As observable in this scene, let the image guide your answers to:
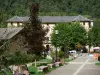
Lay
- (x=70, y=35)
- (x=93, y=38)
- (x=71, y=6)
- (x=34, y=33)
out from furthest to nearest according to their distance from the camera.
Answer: (x=71, y=6), (x=93, y=38), (x=70, y=35), (x=34, y=33)

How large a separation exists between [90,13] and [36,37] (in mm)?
127753

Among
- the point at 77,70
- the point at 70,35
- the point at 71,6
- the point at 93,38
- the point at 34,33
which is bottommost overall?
the point at 77,70

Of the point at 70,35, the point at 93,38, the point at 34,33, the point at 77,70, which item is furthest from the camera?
the point at 93,38

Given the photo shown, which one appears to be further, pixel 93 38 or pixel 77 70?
pixel 93 38

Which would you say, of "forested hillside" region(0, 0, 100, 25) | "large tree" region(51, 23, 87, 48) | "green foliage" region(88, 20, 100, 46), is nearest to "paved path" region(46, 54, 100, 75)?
"large tree" region(51, 23, 87, 48)

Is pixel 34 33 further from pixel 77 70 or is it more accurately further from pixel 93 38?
pixel 93 38

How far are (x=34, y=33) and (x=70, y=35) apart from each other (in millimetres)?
46490

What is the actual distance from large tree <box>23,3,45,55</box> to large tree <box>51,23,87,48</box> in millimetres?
41607

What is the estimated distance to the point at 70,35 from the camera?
270ft

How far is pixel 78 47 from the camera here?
81.4 meters

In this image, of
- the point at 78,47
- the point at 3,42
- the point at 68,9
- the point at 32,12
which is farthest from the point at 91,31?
the point at 3,42

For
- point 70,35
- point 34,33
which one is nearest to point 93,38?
point 70,35

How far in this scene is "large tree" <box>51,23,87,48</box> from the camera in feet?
262

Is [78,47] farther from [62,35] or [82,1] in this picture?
[82,1]
